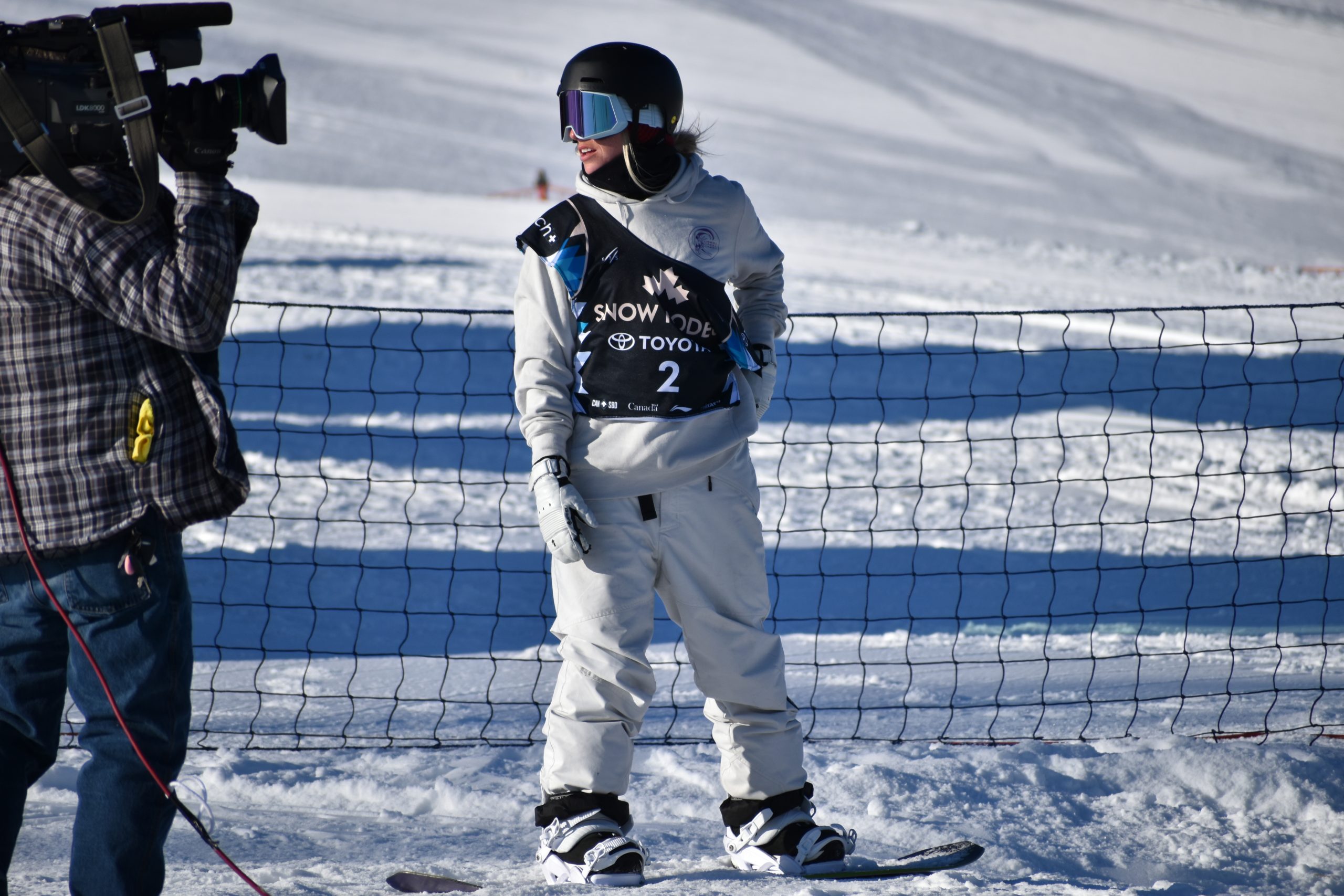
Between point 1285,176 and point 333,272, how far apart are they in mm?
14418

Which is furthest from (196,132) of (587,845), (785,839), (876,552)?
(876,552)

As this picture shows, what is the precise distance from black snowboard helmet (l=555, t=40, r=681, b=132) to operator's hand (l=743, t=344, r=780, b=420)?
55cm

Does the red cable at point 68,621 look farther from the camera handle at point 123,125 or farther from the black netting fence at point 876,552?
the black netting fence at point 876,552

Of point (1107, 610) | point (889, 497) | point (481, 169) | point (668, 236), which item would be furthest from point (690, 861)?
point (481, 169)

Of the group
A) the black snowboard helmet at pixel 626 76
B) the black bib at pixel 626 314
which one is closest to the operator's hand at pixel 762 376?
the black bib at pixel 626 314

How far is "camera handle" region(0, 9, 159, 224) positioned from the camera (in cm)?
174

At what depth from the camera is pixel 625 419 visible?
91.0 inches

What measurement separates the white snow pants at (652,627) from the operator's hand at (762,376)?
0.62ft

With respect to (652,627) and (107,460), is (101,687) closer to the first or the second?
(107,460)

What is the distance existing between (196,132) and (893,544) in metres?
4.12

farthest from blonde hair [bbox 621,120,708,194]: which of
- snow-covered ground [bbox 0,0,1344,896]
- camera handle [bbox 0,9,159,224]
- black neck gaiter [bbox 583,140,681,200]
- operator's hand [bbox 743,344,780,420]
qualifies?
snow-covered ground [bbox 0,0,1344,896]

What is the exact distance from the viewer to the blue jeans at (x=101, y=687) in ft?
6.09

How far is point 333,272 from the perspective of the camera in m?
9.79

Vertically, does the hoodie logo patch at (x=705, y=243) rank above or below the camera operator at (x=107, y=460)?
above
